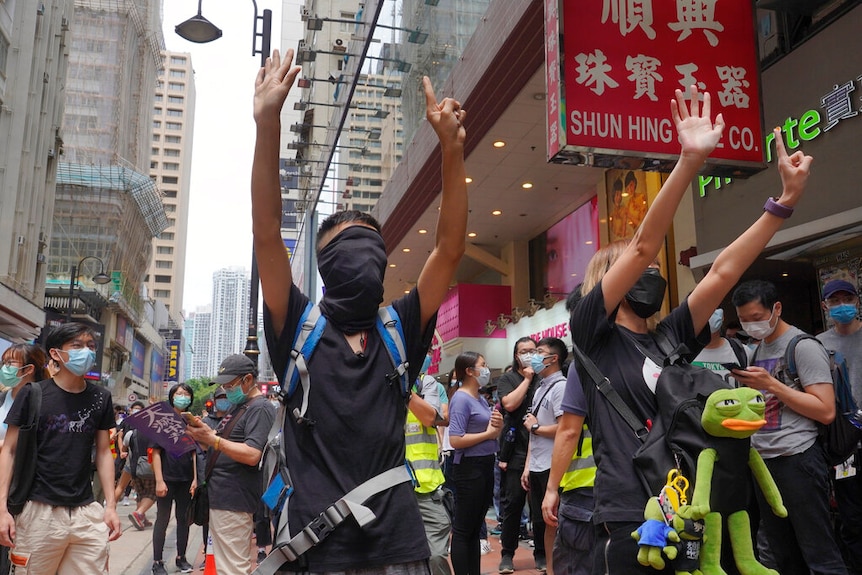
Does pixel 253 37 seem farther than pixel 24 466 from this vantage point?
Yes

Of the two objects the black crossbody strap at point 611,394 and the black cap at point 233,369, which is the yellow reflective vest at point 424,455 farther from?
the black crossbody strap at point 611,394

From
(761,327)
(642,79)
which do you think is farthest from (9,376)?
(642,79)

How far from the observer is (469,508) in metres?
6.23

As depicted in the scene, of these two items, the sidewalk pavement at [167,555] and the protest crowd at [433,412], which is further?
the sidewalk pavement at [167,555]

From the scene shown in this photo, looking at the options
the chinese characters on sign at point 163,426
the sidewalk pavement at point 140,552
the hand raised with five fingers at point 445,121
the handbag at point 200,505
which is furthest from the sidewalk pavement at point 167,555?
the hand raised with five fingers at point 445,121

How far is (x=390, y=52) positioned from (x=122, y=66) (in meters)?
38.6

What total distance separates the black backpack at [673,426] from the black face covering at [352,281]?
966 millimetres

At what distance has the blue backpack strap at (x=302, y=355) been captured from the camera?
7.00 feet

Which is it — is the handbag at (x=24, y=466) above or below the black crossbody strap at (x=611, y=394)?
below

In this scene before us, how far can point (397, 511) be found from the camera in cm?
208

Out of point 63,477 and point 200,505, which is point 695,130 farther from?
point 200,505

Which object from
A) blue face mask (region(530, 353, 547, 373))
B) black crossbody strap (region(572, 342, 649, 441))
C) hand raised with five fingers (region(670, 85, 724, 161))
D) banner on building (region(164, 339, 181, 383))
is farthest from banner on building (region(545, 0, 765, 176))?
banner on building (region(164, 339, 181, 383))

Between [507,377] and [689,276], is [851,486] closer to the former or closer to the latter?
[507,377]

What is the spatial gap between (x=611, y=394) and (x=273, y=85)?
1530mm
